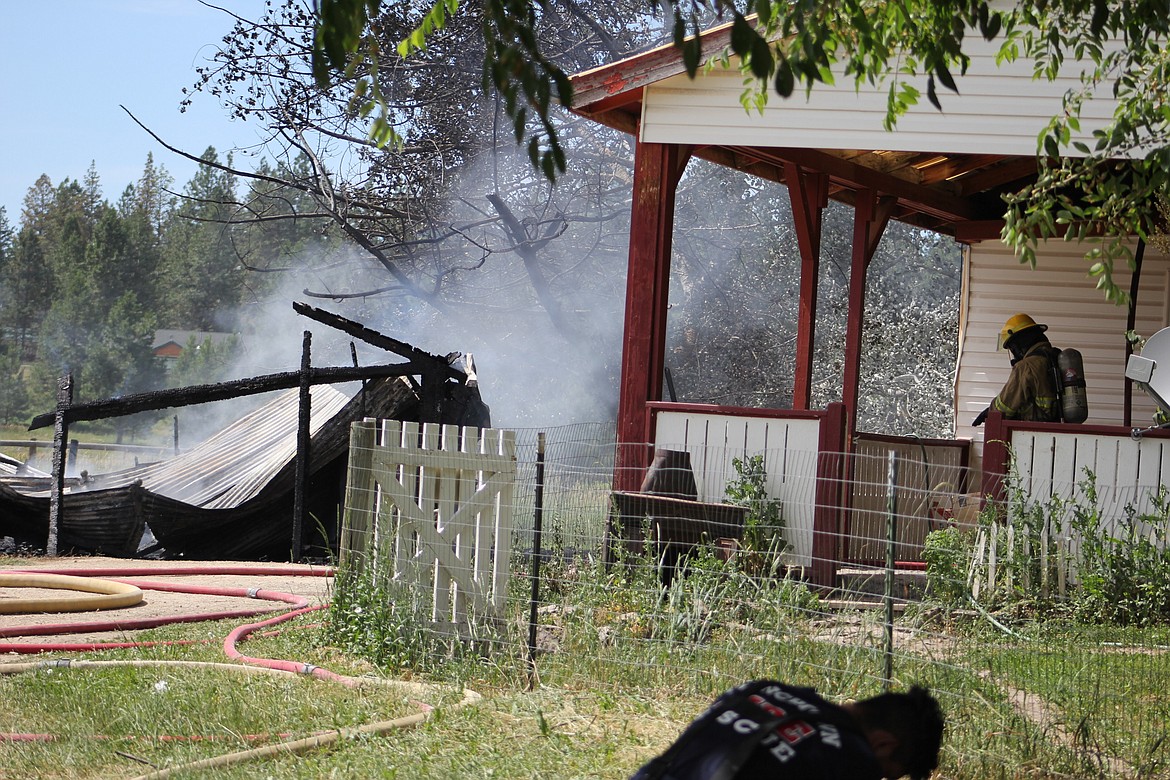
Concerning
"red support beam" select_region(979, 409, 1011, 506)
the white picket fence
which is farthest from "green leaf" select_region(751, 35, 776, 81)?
"red support beam" select_region(979, 409, 1011, 506)

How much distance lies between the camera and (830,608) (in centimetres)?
795

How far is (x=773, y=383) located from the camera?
2522cm

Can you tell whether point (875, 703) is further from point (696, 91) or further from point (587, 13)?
point (587, 13)

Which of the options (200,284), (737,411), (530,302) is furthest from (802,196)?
(200,284)

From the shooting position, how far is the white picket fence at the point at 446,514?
22.9 feet

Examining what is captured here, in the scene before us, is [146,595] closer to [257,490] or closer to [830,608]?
[257,490]

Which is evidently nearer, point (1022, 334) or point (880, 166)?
point (1022, 334)

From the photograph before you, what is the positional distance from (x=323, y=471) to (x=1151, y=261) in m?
9.66

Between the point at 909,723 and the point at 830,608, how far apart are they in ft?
18.0

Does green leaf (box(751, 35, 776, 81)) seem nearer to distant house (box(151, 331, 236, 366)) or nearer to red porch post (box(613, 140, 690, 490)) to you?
red porch post (box(613, 140, 690, 490))

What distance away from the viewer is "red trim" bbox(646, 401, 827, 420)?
343 inches

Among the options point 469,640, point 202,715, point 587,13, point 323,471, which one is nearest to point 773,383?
point 587,13

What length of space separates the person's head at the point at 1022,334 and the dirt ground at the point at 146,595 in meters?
6.51

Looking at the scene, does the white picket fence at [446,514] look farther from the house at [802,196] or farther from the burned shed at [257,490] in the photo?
the burned shed at [257,490]
